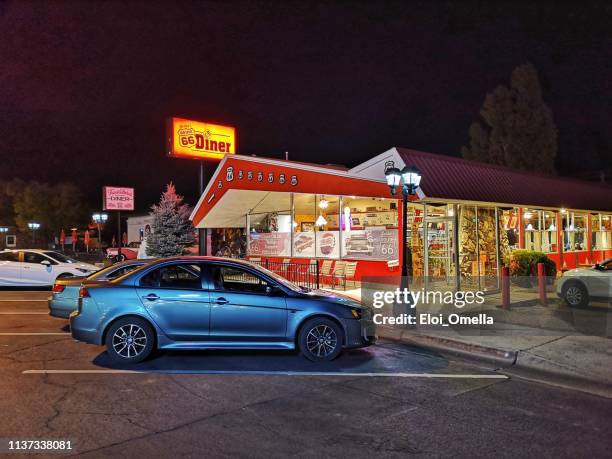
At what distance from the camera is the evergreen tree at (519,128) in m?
45.4

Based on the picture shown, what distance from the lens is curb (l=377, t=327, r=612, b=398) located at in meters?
7.11

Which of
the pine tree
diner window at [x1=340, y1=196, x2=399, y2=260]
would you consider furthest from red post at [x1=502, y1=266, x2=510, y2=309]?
the pine tree

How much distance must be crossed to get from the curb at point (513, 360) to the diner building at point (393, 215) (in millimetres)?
5172

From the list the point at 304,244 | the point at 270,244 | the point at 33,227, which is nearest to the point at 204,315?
the point at 304,244

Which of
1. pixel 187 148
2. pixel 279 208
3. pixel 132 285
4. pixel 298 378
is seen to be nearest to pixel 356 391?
pixel 298 378

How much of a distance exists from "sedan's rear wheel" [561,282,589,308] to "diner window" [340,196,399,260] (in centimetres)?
497

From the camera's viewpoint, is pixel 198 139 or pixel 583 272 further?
pixel 198 139

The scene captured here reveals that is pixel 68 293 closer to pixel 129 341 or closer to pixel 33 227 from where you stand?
pixel 129 341

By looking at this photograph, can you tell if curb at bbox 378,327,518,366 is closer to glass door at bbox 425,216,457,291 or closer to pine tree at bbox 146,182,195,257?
glass door at bbox 425,216,457,291

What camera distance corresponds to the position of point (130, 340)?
7742 millimetres

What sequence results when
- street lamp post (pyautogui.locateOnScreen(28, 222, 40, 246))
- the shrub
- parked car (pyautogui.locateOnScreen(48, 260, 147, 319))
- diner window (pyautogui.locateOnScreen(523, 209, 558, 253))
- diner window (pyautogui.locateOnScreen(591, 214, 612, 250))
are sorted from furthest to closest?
1. street lamp post (pyautogui.locateOnScreen(28, 222, 40, 246))
2. diner window (pyautogui.locateOnScreen(591, 214, 612, 250))
3. diner window (pyautogui.locateOnScreen(523, 209, 558, 253))
4. the shrub
5. parked car (pyautogui.locateOnScreen(48, 260, 147, 319))

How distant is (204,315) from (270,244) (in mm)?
14090

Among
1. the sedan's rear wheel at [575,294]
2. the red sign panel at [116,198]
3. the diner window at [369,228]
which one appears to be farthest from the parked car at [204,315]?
the red sign panel at [116,198]

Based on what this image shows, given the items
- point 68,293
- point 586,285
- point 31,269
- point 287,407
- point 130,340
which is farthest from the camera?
point 31,269
